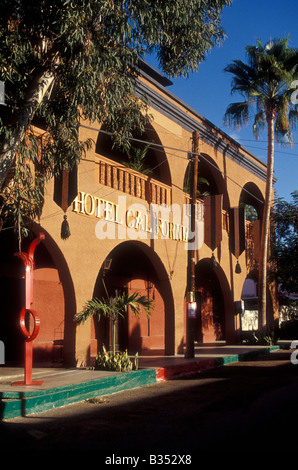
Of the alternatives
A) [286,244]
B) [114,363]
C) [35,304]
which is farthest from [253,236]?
[114,363]

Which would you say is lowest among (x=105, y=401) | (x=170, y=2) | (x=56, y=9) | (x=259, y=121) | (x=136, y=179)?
(x=105, y=401)

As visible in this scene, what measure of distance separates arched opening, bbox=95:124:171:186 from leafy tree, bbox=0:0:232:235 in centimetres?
512

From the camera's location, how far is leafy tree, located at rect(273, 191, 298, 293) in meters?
25.8

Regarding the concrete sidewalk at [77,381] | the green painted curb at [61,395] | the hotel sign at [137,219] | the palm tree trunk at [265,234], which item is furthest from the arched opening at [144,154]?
the green painted curb at [61,395]

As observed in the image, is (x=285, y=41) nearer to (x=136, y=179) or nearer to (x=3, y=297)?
(x=136, y=179)

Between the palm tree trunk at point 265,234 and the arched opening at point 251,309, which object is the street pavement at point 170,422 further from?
the arched opening at point 251,309

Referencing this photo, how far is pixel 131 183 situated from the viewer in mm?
16609

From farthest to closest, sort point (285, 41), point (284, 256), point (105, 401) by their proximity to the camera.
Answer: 1. point (284, 256)
2. point (285, 41)
3. point (105, 401)

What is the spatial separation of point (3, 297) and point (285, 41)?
15.7 m

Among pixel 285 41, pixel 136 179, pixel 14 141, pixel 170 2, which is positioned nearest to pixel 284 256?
pixel 285 41

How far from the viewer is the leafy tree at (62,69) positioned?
943cm

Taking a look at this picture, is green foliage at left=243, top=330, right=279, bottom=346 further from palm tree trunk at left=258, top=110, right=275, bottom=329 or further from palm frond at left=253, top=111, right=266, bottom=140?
palm frond at left=253, top=111, right=266, bottom=140

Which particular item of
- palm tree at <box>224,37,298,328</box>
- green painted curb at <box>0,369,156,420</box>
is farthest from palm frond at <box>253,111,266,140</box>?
green painted curb at <box>0,369,156,420</box>

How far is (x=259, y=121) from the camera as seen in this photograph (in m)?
22.9
